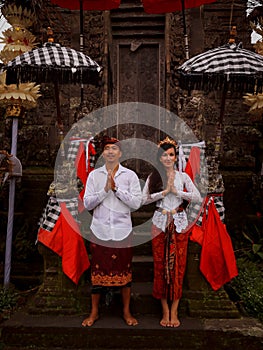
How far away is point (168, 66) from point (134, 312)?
4.93 meters

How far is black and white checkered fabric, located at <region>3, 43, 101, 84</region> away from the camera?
486 centimetres

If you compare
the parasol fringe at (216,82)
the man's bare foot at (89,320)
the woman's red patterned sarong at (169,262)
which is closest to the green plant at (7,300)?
the man's bare foot at (89,320)

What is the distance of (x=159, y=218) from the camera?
430cm

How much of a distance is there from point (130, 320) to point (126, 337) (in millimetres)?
181

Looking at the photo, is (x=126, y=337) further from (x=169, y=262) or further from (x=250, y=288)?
(x=250, y=288)

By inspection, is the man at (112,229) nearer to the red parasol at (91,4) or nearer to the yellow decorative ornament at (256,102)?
the red parasol at (91,4)

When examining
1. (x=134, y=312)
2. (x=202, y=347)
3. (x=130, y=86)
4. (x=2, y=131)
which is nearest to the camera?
(x=202, y=347)

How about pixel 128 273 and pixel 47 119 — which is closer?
pixel 128 273

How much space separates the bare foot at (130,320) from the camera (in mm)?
4203

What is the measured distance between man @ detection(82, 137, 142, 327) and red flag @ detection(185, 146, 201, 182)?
0.74m

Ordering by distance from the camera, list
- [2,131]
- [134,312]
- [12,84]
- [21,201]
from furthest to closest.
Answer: [2,131] < [21,201] < [12,84] < [134,312]

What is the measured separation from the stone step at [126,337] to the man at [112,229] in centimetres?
13

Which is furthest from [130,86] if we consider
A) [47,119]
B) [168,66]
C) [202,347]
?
[202,347]

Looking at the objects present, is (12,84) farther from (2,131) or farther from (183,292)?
(183,292)
